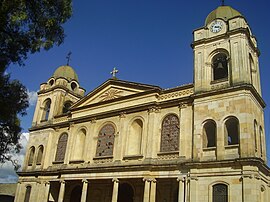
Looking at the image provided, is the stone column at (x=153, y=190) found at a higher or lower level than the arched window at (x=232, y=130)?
lower

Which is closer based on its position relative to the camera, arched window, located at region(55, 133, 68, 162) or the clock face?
the clock face

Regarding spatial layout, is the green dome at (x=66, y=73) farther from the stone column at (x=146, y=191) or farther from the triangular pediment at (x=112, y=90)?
the stone column at (x=146, y=191)

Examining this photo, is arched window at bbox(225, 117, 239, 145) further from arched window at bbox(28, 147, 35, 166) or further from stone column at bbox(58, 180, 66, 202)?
arched window at bbox(28, 147, 35, 166)

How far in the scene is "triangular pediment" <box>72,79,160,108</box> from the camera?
78.6ft

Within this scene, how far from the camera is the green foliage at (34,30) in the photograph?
1081 cm

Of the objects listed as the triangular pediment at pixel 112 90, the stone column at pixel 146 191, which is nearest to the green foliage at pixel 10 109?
the stone column at pixel 146 191

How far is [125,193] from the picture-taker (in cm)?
2420

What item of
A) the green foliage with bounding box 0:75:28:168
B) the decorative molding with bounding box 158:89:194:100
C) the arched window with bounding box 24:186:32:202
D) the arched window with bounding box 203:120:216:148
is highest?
the decorative molding with bounding box 158:89:194:100

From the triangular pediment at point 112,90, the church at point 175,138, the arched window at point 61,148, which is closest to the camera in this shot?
the church at point 175,138

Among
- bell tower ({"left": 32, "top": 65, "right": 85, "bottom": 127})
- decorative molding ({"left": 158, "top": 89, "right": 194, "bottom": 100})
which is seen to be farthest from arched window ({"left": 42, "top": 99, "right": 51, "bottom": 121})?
decorative molding ({"left": 158, "top": 89, "right": 194, "bottom": 100})

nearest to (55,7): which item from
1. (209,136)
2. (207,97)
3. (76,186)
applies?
(207,97)

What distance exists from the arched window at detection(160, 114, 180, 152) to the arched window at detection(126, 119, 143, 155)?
225 centimetres

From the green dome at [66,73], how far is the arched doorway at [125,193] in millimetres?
13174

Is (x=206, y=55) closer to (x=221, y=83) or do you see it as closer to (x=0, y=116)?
(x=221, y=83)
